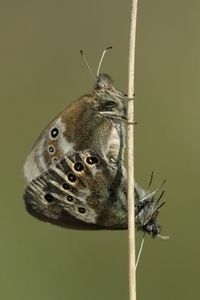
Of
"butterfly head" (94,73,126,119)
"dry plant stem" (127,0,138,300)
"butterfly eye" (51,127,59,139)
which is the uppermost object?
"butterfly head" (94,73,126,119)

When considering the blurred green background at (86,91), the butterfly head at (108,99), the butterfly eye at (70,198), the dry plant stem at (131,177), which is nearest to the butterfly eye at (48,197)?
the butterfly eye at (70,198)

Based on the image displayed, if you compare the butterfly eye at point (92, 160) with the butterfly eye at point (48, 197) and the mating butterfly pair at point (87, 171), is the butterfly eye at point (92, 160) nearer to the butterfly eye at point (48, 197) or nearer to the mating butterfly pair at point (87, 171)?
the mating butterfly pair at point (87, 171)

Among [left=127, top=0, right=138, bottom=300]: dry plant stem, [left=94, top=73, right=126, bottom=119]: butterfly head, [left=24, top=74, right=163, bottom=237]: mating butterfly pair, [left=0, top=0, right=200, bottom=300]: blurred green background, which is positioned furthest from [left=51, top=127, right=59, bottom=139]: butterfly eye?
[left=0, top=0, right=200, bottom=300]: blurred green background

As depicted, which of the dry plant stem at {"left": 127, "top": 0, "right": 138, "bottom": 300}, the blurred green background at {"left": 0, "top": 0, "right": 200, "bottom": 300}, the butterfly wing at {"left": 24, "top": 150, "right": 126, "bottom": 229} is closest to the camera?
the dry plant stem at {"left": 127, "top": 0, "right": 138, "bottom": 300}

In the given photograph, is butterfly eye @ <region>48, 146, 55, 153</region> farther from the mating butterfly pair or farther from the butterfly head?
the butterfly head

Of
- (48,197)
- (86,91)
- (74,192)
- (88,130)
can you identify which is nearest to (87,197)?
(74,192)
